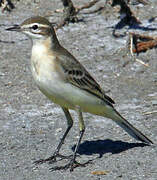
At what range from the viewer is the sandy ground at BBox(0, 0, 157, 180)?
25.6 ft

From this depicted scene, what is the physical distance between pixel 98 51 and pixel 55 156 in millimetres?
4458

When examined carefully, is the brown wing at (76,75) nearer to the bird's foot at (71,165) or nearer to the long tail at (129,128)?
the long tail at (129,128)

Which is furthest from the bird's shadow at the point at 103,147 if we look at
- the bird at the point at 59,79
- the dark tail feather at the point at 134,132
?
the bird at the point at 59,79

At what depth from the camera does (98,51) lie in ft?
39.9

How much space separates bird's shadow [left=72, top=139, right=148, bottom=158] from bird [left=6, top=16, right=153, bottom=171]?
0.29m

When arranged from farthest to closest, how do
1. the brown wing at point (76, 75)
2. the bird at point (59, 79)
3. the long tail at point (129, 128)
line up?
the long tail at point (129, 128) < the brown wing at point (76, 75) < the bird at point (59, 79)

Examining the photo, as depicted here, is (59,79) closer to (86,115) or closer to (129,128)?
(129,128)

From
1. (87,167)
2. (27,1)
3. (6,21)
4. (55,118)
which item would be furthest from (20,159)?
(27,1)

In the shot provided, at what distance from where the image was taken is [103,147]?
849 centimetres

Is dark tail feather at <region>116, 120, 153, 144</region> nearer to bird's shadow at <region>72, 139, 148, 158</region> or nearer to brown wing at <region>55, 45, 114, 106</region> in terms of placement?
bird's shadow at <region>72, 139, 148, 158</region>

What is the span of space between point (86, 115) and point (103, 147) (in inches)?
57.7

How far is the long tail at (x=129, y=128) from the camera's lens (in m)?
8.32

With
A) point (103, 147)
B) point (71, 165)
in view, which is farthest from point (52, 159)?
point (103, 147)

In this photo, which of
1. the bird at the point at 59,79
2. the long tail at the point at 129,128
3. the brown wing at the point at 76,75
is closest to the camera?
the bird at the point at 59,79
